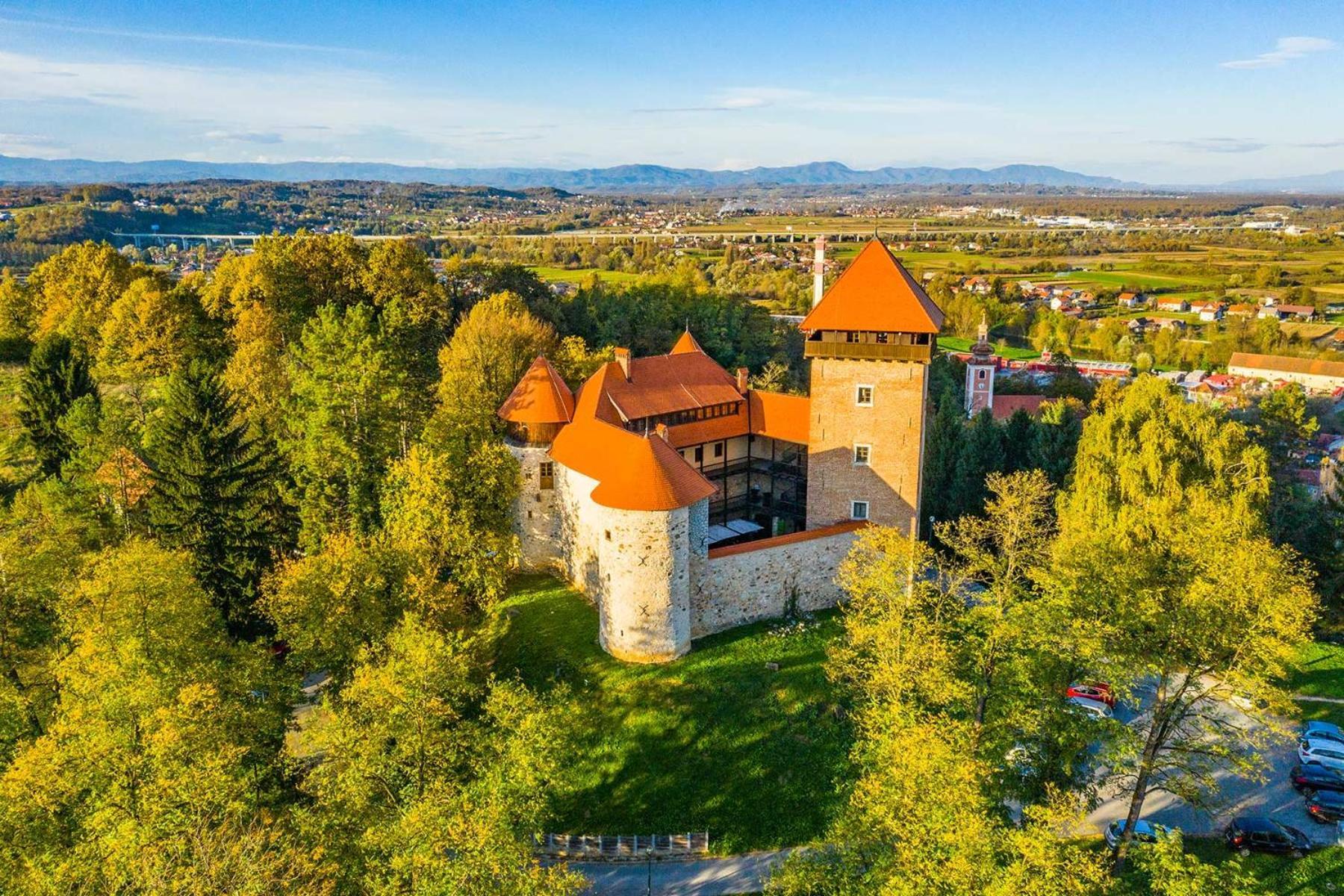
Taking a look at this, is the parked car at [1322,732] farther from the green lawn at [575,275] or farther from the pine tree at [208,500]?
the green lawn at [575,275]

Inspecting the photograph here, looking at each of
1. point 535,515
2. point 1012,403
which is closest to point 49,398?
point 535,515

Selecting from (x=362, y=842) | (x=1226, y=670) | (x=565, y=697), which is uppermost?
(x=1226, y=670)

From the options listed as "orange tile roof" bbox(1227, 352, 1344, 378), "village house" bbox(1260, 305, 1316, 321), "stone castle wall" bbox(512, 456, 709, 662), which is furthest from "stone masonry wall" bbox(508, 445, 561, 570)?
"village house" bbox(1260, 305, 1316, 321)

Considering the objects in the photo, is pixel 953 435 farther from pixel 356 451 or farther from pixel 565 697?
pixel 356 451

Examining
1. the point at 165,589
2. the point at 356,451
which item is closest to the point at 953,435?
the point at 356,451

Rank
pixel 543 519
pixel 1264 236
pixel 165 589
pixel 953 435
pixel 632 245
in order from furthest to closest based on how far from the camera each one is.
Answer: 1. pixel 1264 236
2. pixel 632 245
3. pixel 953 435
4. pixel 543 519
5. pixel 165 589

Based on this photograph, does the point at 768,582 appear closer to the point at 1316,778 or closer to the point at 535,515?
the point at 535,515

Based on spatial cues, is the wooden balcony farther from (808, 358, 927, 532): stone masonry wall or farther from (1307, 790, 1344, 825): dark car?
(1307, 790, 1344, 825): dark car
